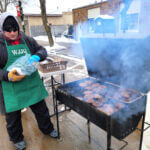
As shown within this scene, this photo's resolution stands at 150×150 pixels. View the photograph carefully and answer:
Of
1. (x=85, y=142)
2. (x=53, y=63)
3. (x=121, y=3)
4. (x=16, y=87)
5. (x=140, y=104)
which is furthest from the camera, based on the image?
(x=53, y=63)

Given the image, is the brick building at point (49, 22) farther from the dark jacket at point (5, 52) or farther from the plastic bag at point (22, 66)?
the plastic bag at point (22, 66)

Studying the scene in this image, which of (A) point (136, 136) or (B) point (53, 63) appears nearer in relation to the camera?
(A) point (136, 136)

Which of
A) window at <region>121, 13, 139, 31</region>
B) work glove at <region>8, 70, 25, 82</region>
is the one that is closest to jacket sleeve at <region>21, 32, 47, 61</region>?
work glove at <region>8, 70, 25, 82</region>

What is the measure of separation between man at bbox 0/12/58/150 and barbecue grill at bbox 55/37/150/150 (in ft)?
1.34

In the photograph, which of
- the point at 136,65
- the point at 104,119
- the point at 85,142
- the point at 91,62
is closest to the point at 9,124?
the point at 85,142

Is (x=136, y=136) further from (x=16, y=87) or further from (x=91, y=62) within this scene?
(x=16, y=87)

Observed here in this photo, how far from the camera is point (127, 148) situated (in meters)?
2.23

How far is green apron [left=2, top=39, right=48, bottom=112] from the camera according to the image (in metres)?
1.98

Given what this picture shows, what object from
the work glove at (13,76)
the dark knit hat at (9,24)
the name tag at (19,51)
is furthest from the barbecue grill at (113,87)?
the dark knit hat at (9,24)

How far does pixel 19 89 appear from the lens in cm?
207

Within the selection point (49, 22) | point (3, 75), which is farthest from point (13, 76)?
point (49, 22)

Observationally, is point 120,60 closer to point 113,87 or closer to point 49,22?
point 113,87

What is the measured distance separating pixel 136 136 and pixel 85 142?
869 millimetres

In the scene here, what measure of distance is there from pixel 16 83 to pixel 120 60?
58.2 inches
